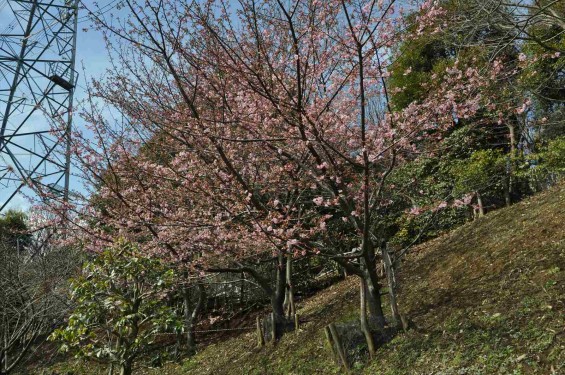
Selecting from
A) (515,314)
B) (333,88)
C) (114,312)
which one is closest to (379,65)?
(333,88)

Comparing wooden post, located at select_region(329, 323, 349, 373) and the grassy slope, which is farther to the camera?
wooden post, located at select_region(329, 323, 349, 373)

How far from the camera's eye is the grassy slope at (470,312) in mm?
4109

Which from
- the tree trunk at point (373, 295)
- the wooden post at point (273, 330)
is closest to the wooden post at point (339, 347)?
the tree trunk at point (373, 295)

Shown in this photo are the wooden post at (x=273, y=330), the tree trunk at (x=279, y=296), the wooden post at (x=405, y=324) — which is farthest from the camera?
the tree trunk at (x=279, y=296)

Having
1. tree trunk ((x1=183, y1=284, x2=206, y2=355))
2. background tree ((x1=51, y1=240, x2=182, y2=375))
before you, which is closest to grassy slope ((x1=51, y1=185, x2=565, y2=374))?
tree trunk ((x1=183, y1=284, x2=206, y2=355))

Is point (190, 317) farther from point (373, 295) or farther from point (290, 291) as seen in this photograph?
point (373, 295)

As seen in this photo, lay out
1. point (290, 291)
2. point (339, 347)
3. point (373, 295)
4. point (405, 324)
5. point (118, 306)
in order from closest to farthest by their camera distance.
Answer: point (339, 347) < point (405, 324) < point (373, 295) < point (118, 306) < point (290, 291)

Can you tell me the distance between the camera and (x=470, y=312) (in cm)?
509

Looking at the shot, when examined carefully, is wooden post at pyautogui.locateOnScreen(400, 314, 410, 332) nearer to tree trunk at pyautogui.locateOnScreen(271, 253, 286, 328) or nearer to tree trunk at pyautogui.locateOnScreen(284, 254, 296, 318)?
tree trunk at pyautogui.locateOnScreen(271, 253, 286, 328)

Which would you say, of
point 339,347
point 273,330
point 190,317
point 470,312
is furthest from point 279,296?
point 470,312

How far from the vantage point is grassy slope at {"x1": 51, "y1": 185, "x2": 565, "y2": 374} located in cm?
411

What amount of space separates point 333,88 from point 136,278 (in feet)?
11.8

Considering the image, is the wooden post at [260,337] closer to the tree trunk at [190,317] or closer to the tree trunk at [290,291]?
the tree trunk at [290,291]

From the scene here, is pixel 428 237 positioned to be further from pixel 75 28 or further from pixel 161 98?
pixel 75 28
